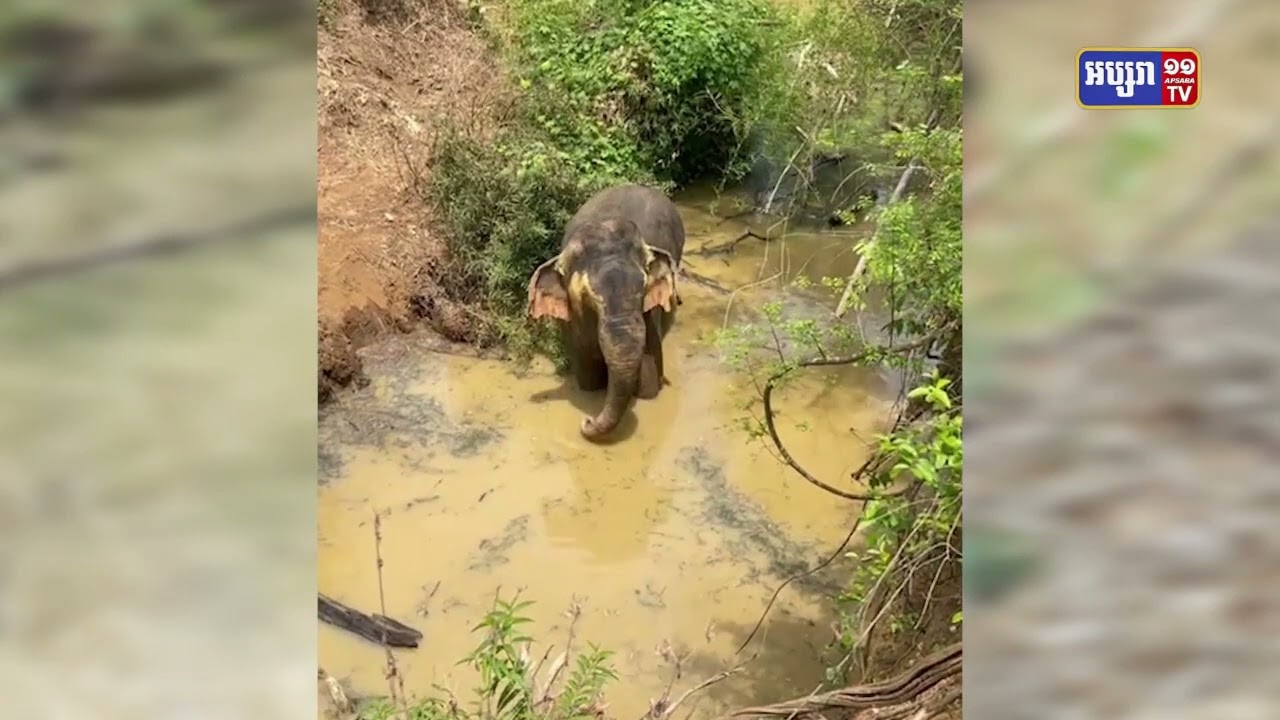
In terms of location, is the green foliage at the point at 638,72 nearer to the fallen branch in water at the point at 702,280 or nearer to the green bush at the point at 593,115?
the green bush at the point at 593,115

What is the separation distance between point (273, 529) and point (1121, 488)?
119cm

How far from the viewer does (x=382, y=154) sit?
6.43m

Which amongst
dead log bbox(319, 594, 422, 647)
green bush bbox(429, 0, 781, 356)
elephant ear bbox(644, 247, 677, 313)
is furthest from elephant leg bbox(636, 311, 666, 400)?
dead log bbox(319, 594, 422, 647)

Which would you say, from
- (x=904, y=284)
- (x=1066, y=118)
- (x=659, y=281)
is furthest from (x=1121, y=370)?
(x=659, y=281)

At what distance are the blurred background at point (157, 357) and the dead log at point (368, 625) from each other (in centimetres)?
225

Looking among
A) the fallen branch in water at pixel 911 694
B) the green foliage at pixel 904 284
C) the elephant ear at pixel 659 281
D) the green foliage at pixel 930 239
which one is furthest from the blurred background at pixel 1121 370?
the elephant ear at pixel 659 281

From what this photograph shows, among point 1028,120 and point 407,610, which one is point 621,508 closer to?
point 407,610

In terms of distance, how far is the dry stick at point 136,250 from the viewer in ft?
4.64

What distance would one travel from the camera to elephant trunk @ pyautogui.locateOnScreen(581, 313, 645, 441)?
15.7 feet

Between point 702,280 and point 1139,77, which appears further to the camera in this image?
point 702,280

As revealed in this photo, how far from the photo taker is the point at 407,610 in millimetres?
3945

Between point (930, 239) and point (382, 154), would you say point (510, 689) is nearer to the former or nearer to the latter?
point (930, 239)

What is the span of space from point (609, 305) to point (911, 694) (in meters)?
2.81

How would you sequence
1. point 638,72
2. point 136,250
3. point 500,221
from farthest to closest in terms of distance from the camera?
point 638,72 → point 500,221 → point 136,250
